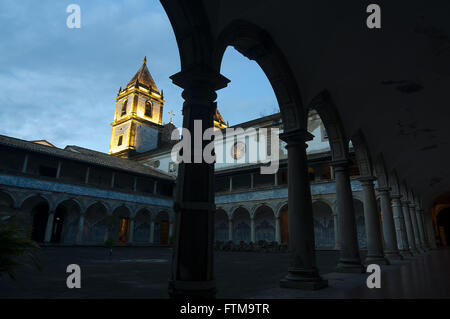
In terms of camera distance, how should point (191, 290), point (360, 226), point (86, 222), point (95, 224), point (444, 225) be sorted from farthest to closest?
1. point (444, 225)
2. point (95, 224)
3. point (86, 222)
4. point (360, 226)
5. point (191, 290)

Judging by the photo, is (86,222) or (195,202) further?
(86,222)

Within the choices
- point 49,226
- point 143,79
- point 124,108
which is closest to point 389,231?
point 49,226

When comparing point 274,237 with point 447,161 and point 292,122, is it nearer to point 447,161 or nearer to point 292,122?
point 447,161

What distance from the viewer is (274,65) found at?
580 centimetres

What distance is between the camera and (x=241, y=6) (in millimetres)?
4641

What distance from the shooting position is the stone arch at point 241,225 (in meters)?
27.4

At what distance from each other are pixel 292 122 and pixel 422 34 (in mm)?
3149

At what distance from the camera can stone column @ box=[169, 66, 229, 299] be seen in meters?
3.34

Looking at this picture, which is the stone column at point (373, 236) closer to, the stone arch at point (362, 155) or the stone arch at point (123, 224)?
the stone arch at point (362, 155)

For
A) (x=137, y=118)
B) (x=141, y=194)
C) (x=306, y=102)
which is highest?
(x=137, y=118)

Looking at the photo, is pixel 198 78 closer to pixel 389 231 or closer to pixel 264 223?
pixel 389 231

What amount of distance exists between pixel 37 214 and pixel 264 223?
731 inches

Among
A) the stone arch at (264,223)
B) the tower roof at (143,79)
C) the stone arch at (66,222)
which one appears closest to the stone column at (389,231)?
the stone arch at (264,223)
